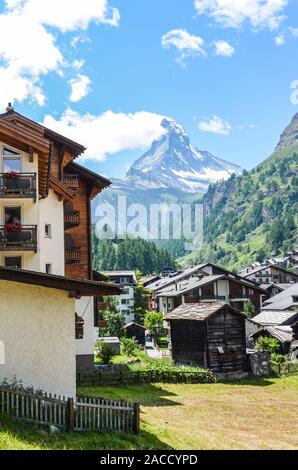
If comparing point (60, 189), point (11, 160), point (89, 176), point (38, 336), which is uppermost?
point (89, 176)

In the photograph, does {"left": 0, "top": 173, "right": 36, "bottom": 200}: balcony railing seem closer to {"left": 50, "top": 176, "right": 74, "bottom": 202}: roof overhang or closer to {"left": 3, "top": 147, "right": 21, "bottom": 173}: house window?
{"left": 3, "top": 147, "right": 21, "bottom": 173}: house window

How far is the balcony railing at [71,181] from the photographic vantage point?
123 feet

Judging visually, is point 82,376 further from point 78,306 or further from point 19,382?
point 19,382

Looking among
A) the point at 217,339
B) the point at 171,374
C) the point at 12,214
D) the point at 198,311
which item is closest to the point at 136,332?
the point at 198,311

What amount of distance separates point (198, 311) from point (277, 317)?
104 feet

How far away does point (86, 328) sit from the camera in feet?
124

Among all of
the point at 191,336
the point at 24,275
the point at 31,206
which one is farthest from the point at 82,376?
the point at 24,275

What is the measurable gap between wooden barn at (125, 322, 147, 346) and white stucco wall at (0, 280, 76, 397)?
63.1m

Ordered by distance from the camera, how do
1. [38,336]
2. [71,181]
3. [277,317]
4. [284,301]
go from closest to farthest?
[38,336]
[71,181]
[277,317]
[284,301]

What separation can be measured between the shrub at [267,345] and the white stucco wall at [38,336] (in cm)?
4459

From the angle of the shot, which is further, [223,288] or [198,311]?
[223,288]

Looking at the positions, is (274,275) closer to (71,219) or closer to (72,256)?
(72,256)

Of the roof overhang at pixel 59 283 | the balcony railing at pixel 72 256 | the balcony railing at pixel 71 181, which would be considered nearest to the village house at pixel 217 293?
the balcony railing at pixel 72 256
